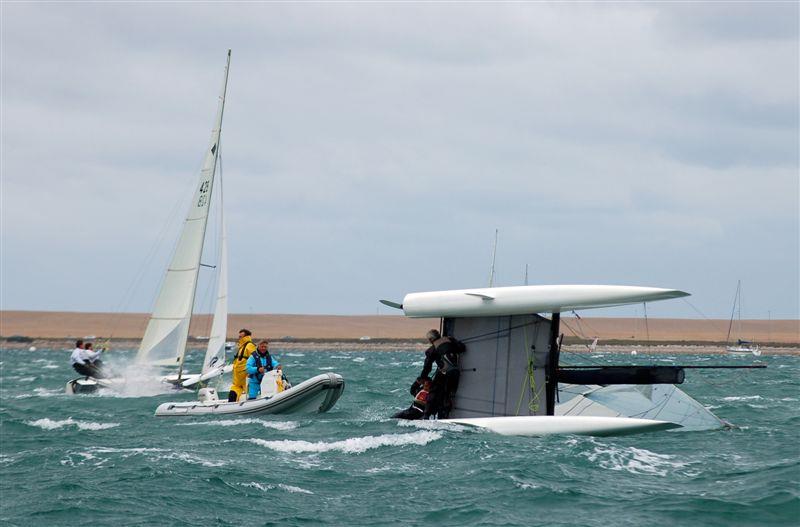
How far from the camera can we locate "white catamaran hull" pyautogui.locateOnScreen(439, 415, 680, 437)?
59.4 ft

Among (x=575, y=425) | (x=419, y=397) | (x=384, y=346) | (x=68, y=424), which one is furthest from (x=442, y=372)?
(x=384, y=346)

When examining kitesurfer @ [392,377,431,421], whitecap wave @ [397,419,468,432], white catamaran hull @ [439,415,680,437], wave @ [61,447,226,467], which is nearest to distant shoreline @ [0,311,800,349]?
kitesurfer @ [392,377,431,421]

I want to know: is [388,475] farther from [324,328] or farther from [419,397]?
[324,328]

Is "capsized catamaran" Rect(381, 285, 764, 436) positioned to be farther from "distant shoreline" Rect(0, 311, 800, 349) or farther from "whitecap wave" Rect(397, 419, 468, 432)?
"distant shoreline" Rect(0, 311, 800, 349)

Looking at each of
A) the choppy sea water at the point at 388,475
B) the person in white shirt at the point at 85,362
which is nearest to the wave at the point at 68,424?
the choppy sea water at the point at 388,475

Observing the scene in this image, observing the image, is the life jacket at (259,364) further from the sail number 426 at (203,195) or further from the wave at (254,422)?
the sail number 426 at (203,195)

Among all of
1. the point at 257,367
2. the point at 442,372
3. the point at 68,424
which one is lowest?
the point at 68,424

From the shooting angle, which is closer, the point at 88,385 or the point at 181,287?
the point at 181,287

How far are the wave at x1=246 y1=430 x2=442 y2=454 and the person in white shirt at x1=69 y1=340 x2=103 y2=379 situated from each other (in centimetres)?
1962

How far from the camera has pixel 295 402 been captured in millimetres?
23219

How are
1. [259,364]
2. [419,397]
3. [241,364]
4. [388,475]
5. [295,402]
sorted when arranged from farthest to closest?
[241,364] < [259,364] < [295,402] < [419,397] < [388,475]

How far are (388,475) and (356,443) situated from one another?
293cm

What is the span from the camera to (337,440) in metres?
18.6

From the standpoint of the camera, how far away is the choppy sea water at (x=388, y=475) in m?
12.6
